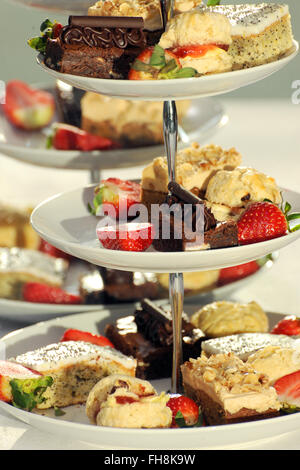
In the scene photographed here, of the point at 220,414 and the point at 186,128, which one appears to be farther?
the point at 186,128

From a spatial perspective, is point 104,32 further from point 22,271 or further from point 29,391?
point 22,271

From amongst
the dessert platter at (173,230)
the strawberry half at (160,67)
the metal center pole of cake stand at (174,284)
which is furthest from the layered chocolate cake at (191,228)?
the strawberry half at (160,67)

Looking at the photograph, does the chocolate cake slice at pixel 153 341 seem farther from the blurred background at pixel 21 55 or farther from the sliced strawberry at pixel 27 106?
the blurred background at pixel 21 55

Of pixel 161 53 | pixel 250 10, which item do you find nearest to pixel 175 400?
pixel 161 53

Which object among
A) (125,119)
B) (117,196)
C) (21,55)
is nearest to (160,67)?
(117,196)

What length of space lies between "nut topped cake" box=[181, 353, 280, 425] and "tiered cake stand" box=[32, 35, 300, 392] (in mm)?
161

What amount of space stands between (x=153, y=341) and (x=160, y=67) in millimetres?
776

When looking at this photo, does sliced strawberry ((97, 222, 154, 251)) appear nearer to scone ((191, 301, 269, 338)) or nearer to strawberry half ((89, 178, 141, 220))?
strawberry half ((89, 178, 141, 220))

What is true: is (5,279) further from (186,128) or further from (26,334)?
(186,128)

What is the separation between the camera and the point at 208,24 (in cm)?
164

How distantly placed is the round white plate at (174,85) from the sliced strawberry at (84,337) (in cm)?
70

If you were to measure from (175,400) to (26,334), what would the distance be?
55cm

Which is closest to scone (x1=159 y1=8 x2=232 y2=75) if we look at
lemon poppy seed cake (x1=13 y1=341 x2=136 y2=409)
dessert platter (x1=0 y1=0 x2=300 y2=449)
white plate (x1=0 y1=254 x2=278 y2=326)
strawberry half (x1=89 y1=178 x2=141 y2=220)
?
dessert platter (x1=0 y1=0 x2=300 y2=449)

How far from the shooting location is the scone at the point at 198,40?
1.62 m
